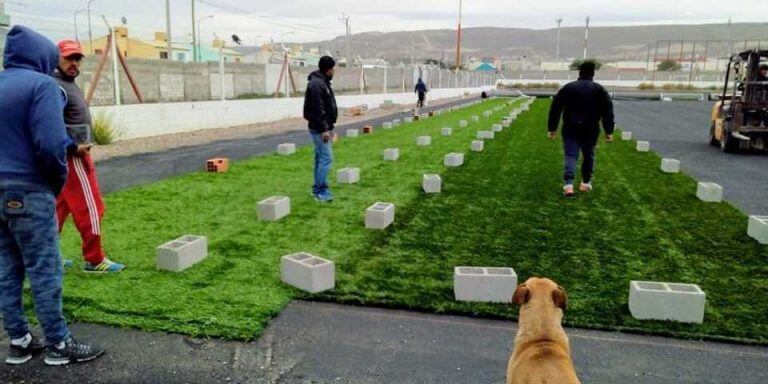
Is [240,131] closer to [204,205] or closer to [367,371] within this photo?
[204,205]

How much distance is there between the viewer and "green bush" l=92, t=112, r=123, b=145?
1430cm

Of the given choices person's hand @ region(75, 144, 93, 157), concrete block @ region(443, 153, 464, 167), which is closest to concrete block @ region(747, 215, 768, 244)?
concrete block @ region(443, 153, 464, 167)

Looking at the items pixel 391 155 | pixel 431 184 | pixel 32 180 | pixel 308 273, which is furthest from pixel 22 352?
pixel 391 155

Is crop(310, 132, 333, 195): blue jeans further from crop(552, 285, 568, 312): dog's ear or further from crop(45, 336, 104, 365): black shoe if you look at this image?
crop(552, 285, 568, 312): dog's ear

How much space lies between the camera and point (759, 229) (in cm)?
641

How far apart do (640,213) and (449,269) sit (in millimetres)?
3628

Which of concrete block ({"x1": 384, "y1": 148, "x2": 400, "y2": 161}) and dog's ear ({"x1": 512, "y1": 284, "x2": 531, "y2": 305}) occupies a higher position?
dog's ear ({"x1": 512, "y1": 284, "x2": 531, "y2": 305})

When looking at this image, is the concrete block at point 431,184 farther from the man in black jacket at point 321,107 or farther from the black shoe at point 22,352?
the black shoe at point 22,352

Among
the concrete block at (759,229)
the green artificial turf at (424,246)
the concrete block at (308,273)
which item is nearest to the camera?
the green artificial turf at (424,246)

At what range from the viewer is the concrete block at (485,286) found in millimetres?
4664

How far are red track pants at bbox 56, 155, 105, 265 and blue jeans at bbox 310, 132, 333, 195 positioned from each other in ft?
10.6

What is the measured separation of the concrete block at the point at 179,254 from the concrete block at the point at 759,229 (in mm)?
5807

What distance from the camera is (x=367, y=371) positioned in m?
3.68

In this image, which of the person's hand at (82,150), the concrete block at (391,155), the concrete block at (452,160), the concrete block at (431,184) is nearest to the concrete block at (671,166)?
the concrete block at (452,160)
